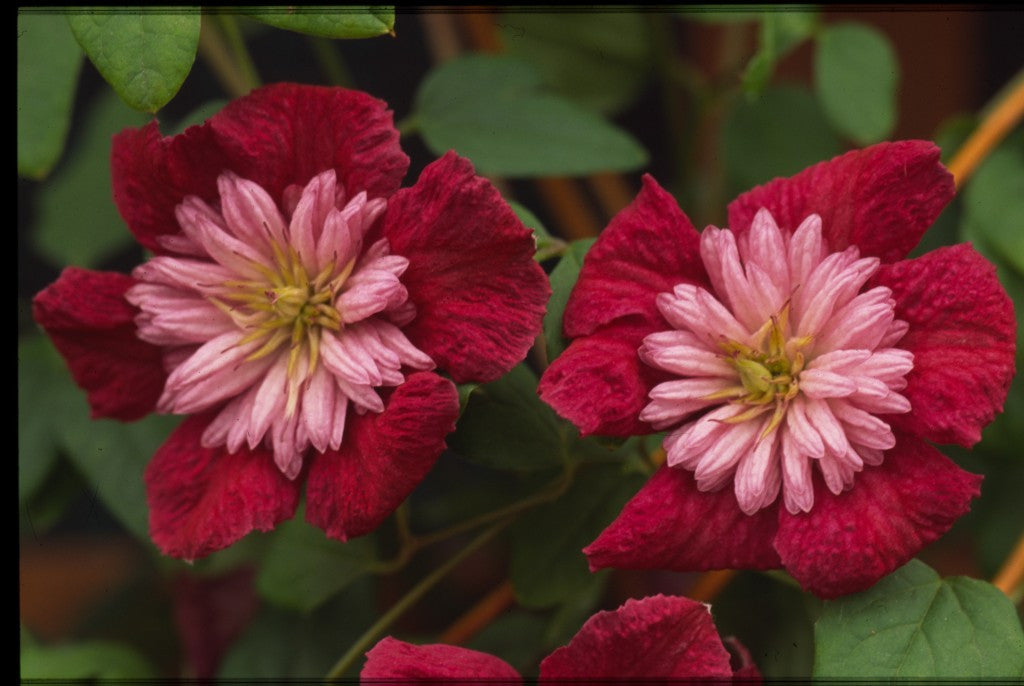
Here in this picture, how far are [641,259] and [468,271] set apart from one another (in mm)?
85

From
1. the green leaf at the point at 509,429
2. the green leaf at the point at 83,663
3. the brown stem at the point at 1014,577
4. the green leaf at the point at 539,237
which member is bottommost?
the green leaf at the point at 83,663

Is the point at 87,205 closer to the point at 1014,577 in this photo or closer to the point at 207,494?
the point at 207,494

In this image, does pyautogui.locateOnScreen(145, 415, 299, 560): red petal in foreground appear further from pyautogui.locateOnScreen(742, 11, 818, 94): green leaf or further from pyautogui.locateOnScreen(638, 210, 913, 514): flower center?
pyautogui.locateOnScreen(742, 11, 818, 94): green leaf

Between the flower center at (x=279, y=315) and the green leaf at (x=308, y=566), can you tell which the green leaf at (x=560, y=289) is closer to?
the flower center at (x=279, y=315)

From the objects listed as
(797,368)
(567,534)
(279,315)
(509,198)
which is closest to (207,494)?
(279,315)

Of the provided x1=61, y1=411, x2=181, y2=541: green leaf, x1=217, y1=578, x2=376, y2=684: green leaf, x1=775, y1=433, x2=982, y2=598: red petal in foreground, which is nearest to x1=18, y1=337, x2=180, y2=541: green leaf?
x1=61, y1=411, x2=181, y2=541: green leaf

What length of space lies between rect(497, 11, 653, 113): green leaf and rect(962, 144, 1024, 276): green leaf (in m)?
0.34

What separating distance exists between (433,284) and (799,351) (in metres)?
0.18

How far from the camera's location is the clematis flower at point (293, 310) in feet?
1.60

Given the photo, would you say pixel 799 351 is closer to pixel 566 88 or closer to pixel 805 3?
pixel 805 3

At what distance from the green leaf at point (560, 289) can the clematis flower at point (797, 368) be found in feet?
0.06

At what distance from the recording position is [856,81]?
818 millimetres

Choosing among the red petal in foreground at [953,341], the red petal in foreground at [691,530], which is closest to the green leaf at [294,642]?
the red petal in foreground at [691,530]

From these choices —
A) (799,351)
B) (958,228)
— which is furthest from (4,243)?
(958,228)
